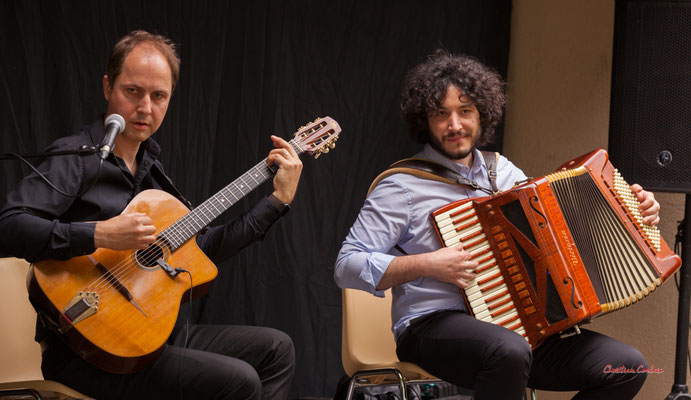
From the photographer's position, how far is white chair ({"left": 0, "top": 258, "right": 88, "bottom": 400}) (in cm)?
233

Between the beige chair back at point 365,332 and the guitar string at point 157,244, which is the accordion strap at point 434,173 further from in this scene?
the guitar string at point 157,244

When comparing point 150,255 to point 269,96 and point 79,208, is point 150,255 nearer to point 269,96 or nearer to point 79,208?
point 79,208

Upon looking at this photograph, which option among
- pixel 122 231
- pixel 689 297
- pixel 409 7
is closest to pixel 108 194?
pixel 122 231

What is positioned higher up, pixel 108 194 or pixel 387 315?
pixel 108 194

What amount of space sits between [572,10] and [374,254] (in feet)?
6.01

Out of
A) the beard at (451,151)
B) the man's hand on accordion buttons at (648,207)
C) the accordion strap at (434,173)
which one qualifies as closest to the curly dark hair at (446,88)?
the beard at (451,151)

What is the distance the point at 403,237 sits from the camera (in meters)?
2.51

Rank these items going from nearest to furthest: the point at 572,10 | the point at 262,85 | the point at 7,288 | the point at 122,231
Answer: the point at 122,231 → the point at 7,288 → the point at 262,85 → the point at 572,10

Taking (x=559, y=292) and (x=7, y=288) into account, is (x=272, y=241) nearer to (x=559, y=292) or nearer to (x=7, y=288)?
(x=7, y=288)

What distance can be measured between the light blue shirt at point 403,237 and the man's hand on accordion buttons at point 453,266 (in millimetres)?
167

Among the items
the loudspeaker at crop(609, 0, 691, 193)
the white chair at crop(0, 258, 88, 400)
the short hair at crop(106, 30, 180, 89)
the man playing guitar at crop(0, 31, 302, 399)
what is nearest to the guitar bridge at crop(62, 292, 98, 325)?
the man playing guitar at crop(0, 31, 302, 399)

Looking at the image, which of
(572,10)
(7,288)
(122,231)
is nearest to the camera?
(122,231)

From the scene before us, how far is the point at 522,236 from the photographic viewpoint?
2.21 m

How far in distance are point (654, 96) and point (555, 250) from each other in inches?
39.4
